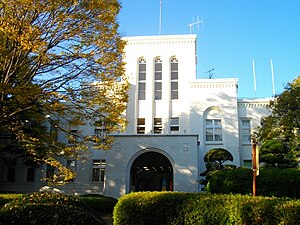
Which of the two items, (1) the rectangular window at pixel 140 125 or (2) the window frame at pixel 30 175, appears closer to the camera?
(1) the rectangular window at pixel 140 125

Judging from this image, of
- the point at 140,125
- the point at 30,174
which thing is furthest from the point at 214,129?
the point at 30,174

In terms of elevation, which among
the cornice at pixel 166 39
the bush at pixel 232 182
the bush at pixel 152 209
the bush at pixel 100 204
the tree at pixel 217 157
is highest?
the cornice at pixel 166 39

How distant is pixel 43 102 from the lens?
11734 mm

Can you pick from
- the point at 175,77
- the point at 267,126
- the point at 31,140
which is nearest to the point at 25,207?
the point at 31,140

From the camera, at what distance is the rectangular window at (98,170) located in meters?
24.9

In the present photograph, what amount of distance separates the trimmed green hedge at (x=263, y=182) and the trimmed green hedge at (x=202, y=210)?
3.20 meters

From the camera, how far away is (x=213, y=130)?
82.1ft

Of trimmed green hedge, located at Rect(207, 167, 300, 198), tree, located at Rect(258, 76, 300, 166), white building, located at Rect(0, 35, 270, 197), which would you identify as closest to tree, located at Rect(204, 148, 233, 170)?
white building, located at Rect(0, 35, 270, 197)

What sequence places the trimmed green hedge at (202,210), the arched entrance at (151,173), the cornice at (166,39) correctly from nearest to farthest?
the trimmed green hedge at (202,210), the arched entrance at (151,173), the cornice at (166,39)

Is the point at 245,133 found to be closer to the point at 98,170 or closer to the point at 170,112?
the point at 170,112

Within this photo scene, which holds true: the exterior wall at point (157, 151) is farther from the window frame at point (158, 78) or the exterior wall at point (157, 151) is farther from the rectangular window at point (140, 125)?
the window frame at point (158, 78)

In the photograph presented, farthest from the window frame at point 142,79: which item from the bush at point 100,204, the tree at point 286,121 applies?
the bush at point 100,204

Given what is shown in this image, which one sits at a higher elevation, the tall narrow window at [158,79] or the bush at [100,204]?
the tall narrow window at [158,79]

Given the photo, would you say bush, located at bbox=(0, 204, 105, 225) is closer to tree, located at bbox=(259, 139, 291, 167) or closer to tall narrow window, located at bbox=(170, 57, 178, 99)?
tree, located at bbox=(259, 139, 291, 167)
